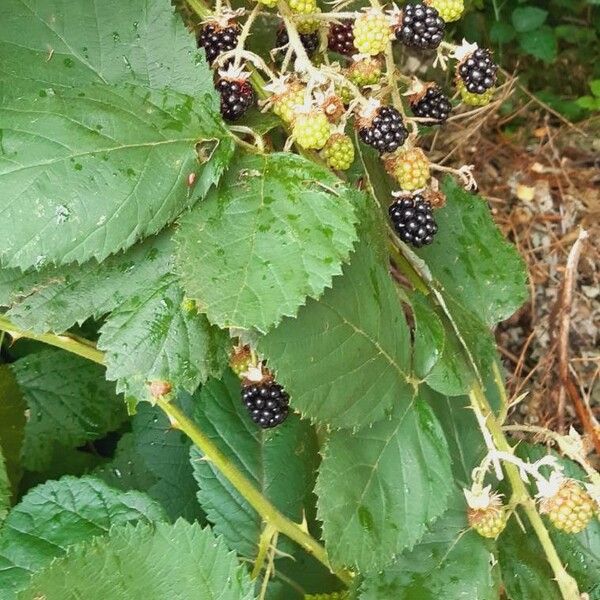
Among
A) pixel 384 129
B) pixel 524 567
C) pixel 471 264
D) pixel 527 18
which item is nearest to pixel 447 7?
pixel 384 129

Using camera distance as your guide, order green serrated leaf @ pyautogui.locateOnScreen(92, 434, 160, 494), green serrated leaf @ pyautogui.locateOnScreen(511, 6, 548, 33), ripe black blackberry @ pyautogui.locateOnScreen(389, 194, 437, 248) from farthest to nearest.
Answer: green serrated leaf @ pyautogui.locateOnScreen(511, 6, 548, 33)
green serrated leaf @ pyautogui.locateOnScreen(92, 434, 160, 494)
ripe black blackberry @ pyautogui.locateOnScreen(389, 194, 437, 248)

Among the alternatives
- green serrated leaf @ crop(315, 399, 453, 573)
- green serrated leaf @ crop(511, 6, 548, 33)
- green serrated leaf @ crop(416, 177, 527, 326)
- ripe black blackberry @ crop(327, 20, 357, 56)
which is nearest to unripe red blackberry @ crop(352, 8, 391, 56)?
ripe black blackberry @ crop(327, 20, 357, 56)

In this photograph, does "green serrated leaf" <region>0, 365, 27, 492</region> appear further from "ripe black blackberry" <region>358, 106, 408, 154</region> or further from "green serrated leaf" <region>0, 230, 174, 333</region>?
"ripe black blackberry" <region>358, 106, 408, 154</region>

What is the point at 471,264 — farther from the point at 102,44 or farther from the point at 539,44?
the point at 539,44

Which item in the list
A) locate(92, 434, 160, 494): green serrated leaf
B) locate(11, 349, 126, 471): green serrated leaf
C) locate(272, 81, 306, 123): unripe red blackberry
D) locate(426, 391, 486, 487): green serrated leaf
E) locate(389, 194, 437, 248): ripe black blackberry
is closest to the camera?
locate(272, 81, 306, 123): unripe red blackberry

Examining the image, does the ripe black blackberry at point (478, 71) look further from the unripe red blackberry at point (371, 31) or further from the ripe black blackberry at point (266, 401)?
the ripe black blackberry at point (266, 401)

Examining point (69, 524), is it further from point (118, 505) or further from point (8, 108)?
point (8, 108)
